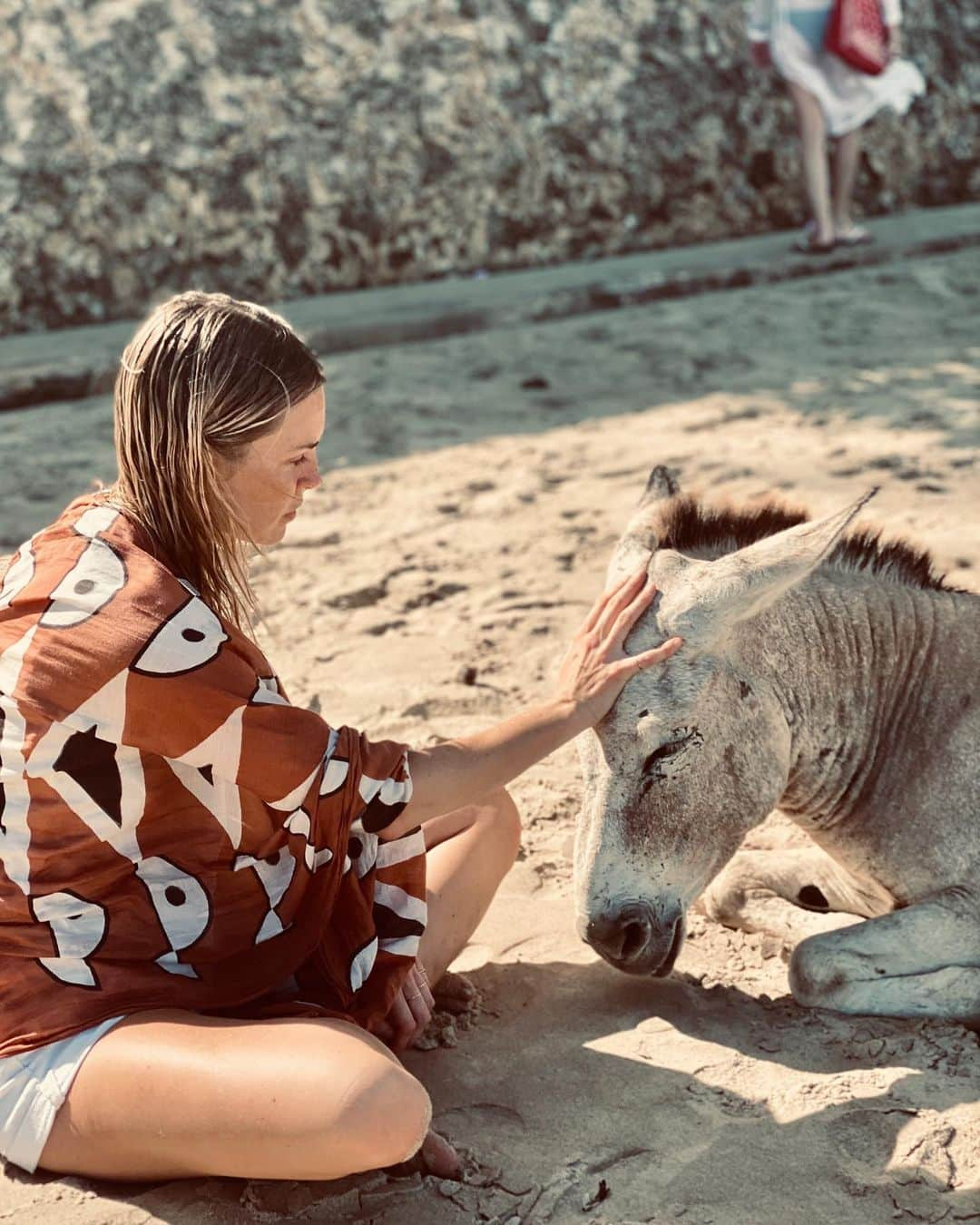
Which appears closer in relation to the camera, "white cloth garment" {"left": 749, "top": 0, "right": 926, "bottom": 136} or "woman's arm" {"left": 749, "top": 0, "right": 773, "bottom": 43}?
"white cloth garment" {"left": 749, "top": 0, "right": 926, "bottom": 136}

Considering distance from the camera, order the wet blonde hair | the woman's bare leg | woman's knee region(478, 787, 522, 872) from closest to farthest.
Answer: the wet blonde hair → woman's knee region(478, 787, 522, 872) → the woman's bare leg

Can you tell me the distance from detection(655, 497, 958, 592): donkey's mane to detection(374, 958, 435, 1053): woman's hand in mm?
1081

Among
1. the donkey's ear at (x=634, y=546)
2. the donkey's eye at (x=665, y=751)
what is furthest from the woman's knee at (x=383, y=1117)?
the donkey's ear at (x=634, y=546)

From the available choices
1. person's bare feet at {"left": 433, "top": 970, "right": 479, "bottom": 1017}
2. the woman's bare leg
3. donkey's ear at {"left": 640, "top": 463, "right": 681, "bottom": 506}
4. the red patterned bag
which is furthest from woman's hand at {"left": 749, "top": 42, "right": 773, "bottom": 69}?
person's bare feet at {"left": 433, "top": 970, "right": 479, "bottom": 1017}

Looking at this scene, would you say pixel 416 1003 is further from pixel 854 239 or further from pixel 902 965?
pixel 854 239

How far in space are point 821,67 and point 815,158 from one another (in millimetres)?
597

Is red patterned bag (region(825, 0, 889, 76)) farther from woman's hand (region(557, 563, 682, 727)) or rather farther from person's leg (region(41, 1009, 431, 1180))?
person's leg (region(41, 1009, 431, 1180))

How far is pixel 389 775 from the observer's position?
2727 mm

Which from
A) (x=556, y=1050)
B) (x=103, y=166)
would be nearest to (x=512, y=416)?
(x=103, y=166)

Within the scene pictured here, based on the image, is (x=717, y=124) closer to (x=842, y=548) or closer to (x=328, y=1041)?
(x=842, y=548)

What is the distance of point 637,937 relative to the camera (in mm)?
3115

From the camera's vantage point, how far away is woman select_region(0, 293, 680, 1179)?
2.53m

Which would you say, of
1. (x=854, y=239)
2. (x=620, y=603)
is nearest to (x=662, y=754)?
(x=620, y=603)

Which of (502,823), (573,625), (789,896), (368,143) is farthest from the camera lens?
(368,143)
